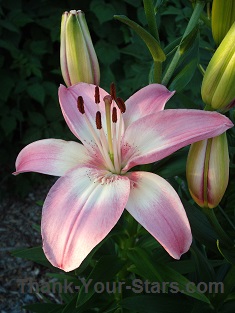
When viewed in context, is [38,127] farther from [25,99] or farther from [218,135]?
[218,135]

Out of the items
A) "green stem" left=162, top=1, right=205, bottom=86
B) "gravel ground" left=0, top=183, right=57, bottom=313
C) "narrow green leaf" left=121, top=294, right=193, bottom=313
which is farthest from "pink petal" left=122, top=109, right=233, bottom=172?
"gravel ground" left=0, top=183, right=57, bottom=313

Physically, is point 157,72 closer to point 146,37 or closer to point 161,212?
point 146,37

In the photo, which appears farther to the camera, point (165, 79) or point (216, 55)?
point (165, 79)

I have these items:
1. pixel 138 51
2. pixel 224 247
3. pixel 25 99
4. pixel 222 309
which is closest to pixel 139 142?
pixel 224 247

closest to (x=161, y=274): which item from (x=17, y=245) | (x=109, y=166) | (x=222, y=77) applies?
(x=109, y=166)

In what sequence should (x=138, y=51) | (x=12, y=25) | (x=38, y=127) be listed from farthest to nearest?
(x=38, y=127) → (x=12, y=25) → (x=138, y=51)
